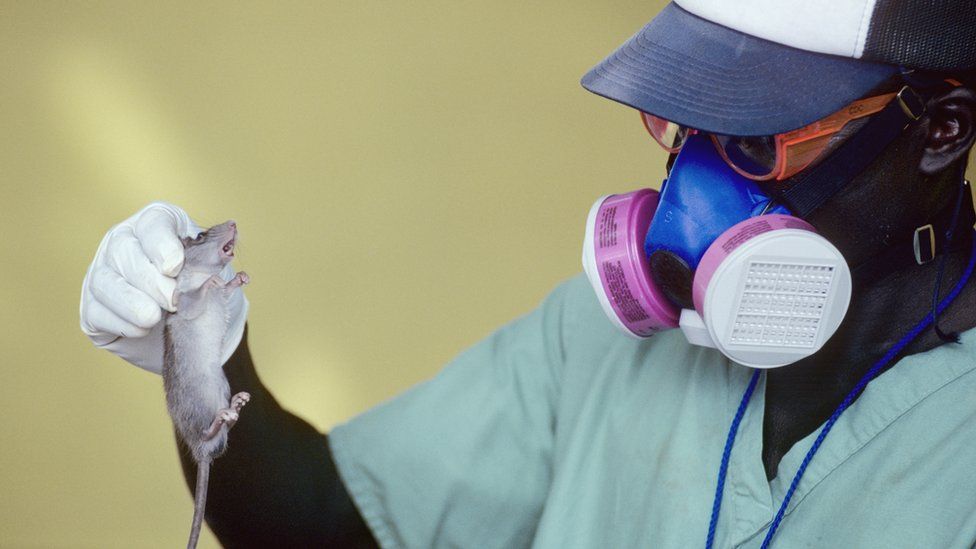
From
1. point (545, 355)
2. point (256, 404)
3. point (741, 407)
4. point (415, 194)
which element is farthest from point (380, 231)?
point (741, 407)

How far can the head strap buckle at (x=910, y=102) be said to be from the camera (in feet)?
3.48

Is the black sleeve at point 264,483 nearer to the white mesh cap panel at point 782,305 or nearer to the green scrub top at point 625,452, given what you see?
the green scrub top at point 625,452

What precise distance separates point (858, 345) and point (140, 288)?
74 centimetres

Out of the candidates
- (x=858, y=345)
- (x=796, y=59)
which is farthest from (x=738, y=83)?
(x=858, y=345)

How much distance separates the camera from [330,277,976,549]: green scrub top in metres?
1.07

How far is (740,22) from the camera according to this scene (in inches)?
41.6

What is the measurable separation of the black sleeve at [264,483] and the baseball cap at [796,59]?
0.52 metres

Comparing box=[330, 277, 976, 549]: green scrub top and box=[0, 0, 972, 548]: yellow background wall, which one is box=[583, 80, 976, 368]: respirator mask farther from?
box=[0, 0, 972, 548]: yellow background wall

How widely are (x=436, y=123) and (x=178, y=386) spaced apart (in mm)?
1248

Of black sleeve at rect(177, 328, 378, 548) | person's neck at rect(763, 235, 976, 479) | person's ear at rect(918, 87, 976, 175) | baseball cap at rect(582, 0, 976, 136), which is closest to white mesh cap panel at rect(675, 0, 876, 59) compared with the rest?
baseball cap at rect(582, 0, 976, 136)

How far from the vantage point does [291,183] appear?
86.4 inches

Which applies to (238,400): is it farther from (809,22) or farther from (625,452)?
(809,22)

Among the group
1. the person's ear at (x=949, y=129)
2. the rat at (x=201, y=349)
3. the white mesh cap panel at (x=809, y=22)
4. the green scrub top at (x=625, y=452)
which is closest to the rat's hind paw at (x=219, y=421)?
the rat at (x=201, y=349)

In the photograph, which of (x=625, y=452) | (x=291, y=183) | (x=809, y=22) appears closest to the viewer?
(x=809, y=22)
